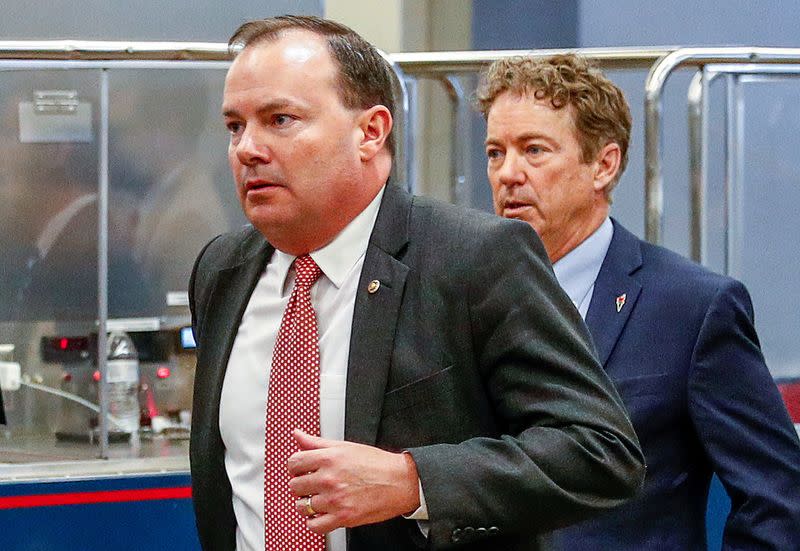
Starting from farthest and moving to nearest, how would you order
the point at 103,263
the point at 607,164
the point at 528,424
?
the point at 103,263, the point at 607,164, the point at 528,424

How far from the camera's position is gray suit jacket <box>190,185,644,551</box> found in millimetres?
1593

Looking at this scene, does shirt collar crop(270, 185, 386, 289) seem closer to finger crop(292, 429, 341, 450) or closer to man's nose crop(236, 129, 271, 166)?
man's nose crop(236, 129, 271, 166)

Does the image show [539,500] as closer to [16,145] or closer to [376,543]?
[376,543]

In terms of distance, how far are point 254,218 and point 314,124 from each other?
140mm

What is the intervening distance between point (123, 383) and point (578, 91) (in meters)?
1.97

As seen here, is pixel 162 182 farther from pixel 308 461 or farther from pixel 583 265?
pixel 308 461

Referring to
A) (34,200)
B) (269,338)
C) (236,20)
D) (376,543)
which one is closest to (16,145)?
(34,200)

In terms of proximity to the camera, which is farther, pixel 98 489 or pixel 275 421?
pixel 98 489

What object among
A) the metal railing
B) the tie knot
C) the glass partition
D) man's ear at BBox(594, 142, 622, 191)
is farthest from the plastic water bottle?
the tie knot

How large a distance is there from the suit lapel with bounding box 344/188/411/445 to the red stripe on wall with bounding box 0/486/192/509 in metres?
2.10

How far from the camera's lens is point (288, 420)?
5.71 feet

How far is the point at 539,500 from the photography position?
160 centimetres

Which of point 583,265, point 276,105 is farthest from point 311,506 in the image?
point 583,265

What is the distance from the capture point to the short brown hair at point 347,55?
1779mm
